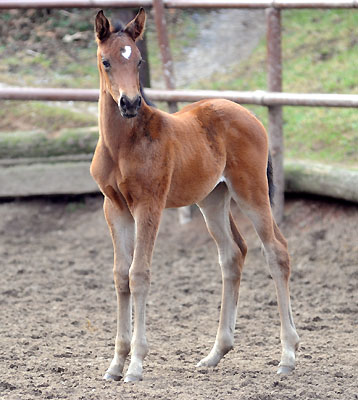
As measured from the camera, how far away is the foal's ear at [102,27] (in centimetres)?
352

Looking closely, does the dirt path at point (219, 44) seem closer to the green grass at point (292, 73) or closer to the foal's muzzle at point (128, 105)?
the green grass at point (292, 73)

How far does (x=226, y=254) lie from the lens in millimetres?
4258

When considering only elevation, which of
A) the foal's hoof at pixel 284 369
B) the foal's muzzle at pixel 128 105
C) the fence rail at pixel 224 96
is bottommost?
the foal's hoof at pixel 284 369

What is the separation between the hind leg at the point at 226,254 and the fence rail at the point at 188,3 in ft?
7.83

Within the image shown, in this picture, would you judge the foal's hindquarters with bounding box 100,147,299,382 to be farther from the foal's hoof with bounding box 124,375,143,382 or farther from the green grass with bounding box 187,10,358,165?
the green grass with bounding box 187,10,358,165

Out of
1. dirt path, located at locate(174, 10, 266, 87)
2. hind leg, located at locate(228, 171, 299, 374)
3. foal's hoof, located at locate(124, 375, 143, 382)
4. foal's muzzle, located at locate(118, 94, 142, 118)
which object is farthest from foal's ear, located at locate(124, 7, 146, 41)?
dirt path, located at locate(174, 10, 266, 87)

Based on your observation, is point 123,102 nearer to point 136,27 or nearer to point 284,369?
point 136,27

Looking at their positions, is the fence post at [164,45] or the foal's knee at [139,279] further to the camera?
the fence post at [164,45]

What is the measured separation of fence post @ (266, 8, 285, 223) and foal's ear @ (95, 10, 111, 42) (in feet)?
9.80

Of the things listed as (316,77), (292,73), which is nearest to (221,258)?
(316,77)

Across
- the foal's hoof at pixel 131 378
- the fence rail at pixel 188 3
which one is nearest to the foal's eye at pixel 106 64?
the foal's hoof at pixel 131 378

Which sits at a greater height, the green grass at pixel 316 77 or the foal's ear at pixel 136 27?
the foal's ear at pixel 136 27

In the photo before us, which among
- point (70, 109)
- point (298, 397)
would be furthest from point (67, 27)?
point (298, 397)

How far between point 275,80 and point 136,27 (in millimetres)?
2935
